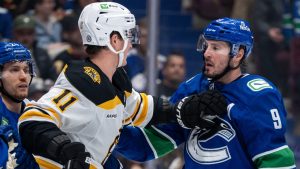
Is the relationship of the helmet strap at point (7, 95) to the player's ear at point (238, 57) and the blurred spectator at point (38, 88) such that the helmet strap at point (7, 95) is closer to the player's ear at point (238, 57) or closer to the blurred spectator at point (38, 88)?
the player's ear at point (238, 57)

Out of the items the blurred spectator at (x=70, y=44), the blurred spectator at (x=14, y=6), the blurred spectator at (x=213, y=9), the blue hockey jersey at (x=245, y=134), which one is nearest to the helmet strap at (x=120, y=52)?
the blue hockey jersey at (x=245, y=134)

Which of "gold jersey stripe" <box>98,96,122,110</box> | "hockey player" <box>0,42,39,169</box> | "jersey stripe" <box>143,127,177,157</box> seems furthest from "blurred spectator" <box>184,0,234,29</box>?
"gold jersey stripe" <box>98,96,122,110</box>

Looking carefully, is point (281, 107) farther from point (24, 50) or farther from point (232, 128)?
point (24, 50)

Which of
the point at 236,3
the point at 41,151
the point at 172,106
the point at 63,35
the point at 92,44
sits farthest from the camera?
the point at 63,35

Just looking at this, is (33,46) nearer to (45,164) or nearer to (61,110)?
(45,164)

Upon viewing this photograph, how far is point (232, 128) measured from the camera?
410 centimetres

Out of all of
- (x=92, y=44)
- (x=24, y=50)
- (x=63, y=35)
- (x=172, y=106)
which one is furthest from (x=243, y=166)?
(x=63, y=35)

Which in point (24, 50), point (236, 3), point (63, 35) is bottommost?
point (63, 35)

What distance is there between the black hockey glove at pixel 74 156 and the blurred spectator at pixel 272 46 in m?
2.89

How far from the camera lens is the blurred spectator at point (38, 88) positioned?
6.15 meters

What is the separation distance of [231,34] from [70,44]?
260 cm

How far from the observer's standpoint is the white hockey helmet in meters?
3.95

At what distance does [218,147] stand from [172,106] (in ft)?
1.14

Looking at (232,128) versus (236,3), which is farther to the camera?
(236,3)
